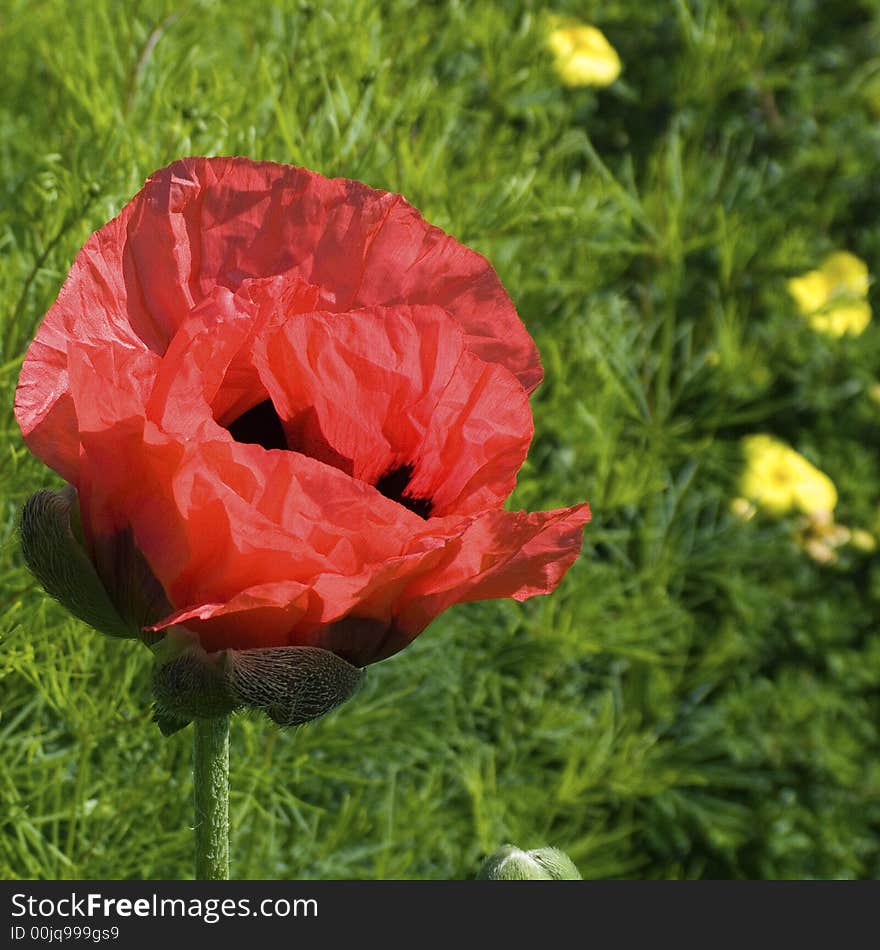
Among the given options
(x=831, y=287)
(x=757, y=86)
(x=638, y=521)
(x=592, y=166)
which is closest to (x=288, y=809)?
(x=638, y=521)

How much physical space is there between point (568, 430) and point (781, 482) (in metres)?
0.25

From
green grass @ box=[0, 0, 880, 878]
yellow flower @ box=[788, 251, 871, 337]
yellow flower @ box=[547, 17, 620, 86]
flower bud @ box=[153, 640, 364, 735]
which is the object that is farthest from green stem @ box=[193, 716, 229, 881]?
yellow flower @ box=[788, 251, 871, 337]

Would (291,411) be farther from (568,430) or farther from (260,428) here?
(568,430)

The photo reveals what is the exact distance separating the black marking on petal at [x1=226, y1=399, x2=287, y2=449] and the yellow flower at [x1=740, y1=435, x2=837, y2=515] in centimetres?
85

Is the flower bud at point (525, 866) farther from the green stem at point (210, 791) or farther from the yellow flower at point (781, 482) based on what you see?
the yellow flower at point (781, 482)

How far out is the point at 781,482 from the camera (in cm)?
127

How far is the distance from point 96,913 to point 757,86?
1128mm

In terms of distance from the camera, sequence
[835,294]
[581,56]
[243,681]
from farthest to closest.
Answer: [835,294]
[581,56]
[243,681]

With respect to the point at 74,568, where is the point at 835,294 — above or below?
below

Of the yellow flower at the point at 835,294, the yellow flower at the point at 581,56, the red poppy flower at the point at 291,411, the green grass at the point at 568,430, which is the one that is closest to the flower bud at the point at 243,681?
the red poppy flower at the point at 291,411

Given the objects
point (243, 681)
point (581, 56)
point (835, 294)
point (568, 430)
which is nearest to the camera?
point (243, 681)

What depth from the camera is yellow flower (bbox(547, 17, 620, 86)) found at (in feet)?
3.91

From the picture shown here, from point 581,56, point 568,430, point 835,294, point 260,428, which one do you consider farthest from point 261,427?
point 835,294

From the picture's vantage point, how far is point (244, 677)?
0.39 m
